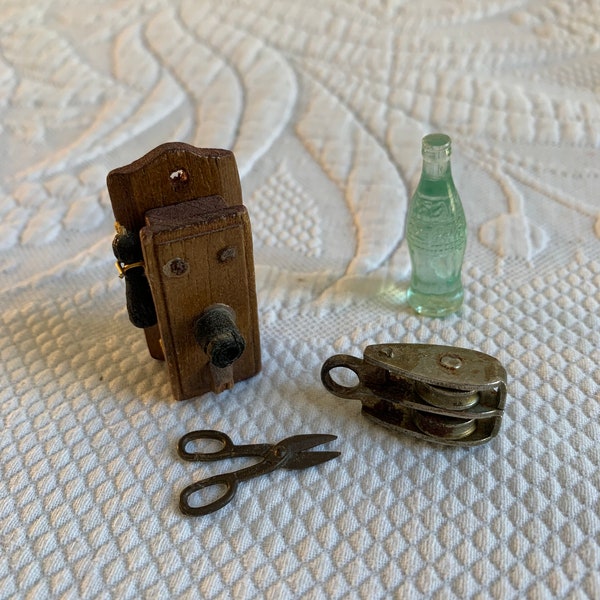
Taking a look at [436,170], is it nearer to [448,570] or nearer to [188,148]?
[188,148]

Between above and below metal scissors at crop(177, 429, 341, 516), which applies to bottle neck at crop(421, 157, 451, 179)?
above

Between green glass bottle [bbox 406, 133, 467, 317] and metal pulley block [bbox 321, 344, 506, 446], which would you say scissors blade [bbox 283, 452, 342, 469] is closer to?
metal pulley block [bbox 321, 344, 506, 446]

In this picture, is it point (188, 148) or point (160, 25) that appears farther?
point (160, 25)

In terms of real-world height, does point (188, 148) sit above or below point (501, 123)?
above

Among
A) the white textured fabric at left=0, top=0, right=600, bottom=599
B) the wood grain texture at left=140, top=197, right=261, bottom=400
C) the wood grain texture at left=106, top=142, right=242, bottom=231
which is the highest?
the wood grain texture at left=106, top=142, right=242, bottom=231

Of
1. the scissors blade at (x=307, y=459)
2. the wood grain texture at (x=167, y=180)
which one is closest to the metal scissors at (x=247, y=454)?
the scissors blade at (x=307, y=459)

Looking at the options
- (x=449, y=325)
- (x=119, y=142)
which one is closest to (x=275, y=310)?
(x=449, y=325)

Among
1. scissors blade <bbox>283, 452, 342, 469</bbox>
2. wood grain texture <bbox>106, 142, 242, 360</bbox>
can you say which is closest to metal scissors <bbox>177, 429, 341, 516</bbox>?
scissors blade <bbox>283, 452, 342, 469</bbox>
